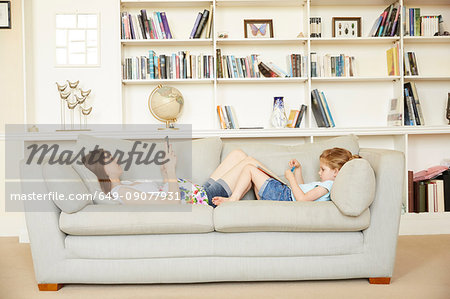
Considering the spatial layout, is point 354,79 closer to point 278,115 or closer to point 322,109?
point 322,109

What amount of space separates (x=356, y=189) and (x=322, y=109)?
5.90 feet

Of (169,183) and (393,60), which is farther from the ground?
(393,60)

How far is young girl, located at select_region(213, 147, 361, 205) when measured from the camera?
115 inches

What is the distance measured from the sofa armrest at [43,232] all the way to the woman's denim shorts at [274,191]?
116 centimetres

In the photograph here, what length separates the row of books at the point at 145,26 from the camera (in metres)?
4.21

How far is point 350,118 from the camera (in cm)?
454

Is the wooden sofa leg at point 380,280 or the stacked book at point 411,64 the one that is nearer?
the wooden sofa leg at point 380,280

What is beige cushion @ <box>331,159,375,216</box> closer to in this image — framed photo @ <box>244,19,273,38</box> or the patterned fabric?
the patterned fabric

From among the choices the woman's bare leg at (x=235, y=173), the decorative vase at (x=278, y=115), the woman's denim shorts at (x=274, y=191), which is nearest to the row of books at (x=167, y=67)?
the decorative vase at (x=278, y=115)

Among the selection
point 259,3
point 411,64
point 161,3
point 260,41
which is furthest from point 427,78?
point 161,3

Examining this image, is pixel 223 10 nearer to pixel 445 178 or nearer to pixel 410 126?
pixel 410 126

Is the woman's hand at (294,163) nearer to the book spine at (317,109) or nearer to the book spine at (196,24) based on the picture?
the book spine at (317,109)

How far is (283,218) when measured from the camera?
8.50 feet

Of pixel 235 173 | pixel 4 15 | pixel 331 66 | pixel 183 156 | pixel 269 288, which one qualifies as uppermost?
pixel 4 15
